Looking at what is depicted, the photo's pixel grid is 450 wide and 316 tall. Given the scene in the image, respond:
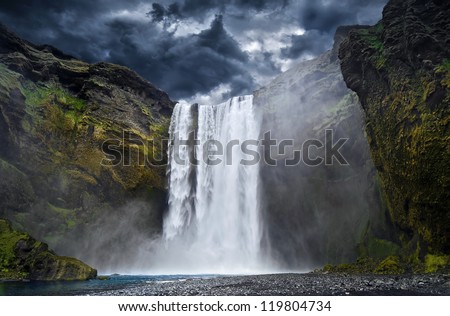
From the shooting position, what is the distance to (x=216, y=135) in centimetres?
5231

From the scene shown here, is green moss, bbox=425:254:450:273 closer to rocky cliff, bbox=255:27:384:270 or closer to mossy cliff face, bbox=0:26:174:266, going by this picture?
rocky cliff, bbox=255:27:384:270

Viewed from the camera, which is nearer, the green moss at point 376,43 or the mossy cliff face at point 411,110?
the mossy cliff face at point 411,110

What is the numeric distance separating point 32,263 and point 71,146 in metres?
21.3

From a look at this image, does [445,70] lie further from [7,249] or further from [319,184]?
[7,249]

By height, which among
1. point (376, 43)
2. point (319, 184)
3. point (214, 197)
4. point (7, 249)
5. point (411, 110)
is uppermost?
point (376, 43)

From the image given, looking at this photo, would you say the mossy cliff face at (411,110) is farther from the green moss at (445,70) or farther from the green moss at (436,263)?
the green moss at (436,263)

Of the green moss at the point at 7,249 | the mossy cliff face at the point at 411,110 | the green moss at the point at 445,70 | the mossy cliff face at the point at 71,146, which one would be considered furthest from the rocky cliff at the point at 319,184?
the green moss at the point at 7,249

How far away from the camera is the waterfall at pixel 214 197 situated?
43.3m

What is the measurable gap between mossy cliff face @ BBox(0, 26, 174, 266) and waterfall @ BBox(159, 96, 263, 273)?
2.69m

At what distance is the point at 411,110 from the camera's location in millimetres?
26297

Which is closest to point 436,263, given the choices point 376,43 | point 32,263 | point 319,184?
point 376,43

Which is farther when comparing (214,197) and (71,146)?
(214,197)

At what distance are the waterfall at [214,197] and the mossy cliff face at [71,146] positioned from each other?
8.81 ft

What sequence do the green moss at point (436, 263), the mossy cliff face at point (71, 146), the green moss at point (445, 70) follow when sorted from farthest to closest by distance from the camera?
the mossy cliff face at point (71, 146), the green moss at point (445, 70), the green moss at point (436, 263)
